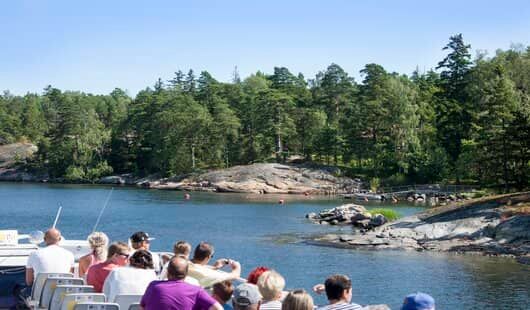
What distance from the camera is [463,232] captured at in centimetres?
3606

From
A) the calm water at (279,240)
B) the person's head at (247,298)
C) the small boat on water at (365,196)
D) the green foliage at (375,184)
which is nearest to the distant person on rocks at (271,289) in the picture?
→ the person's head at (247,298)

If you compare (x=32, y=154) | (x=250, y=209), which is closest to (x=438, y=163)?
(x=250, y=209)

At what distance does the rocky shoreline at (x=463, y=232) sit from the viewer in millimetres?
33312

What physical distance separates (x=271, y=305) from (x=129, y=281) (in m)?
1.92

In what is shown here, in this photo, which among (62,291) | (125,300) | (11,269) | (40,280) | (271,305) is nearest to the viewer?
(271,305)

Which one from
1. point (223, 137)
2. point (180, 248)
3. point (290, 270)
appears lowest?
point (290, 270)

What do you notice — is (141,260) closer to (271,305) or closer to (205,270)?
(205,270)

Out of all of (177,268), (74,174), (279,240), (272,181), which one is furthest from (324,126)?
(177,268)

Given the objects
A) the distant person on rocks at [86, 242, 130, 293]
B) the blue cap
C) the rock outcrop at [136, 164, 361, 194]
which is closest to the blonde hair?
the distant person on rocks at [86, 242, 130, 293]

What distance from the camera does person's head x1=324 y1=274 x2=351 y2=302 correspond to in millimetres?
6660

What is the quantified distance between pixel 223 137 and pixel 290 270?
63628 mm

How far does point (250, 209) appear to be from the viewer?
57.8 m

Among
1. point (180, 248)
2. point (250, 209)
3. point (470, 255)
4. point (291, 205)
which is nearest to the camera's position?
point (180, 248)

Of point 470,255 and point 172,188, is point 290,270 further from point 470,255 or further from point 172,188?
point 172,188
